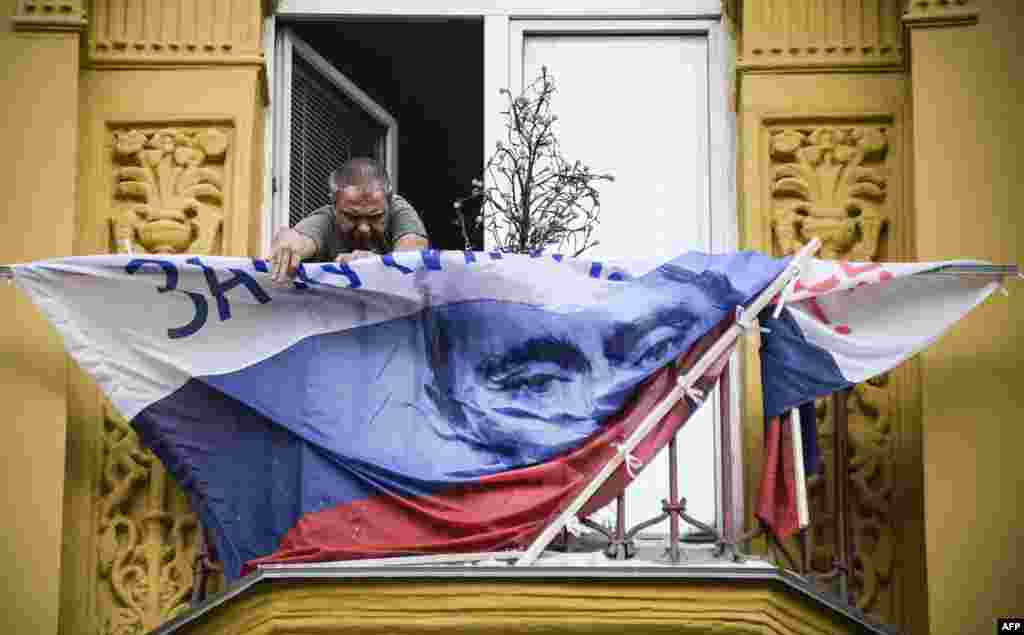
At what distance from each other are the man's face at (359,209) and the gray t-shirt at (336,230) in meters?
0.05

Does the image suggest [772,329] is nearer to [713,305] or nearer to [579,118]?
[713,305]

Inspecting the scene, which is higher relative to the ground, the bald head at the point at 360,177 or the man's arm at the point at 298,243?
the bald head at the point at 360,177

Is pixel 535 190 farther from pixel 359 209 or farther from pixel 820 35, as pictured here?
Answer: pixel 820 35

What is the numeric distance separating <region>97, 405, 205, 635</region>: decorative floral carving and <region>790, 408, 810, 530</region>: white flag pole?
2522 millimetres

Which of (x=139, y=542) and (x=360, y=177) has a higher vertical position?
(x=360, y=177)

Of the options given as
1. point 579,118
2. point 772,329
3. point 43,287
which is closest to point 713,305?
point 772,329

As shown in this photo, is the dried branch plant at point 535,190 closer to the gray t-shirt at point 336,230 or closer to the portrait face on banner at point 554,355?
the gray t-shirt at point 336,230

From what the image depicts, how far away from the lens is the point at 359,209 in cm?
1125

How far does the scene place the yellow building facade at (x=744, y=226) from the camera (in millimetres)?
10828

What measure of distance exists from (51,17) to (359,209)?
171cm

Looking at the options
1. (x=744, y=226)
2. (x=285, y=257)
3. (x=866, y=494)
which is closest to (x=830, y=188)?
(x=744, y=226)

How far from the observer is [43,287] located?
10883 millimetres

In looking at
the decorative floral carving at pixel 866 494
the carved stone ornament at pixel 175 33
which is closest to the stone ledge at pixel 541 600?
the decorative floral carving at pixel 866 494

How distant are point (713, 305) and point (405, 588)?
5.56 ft
